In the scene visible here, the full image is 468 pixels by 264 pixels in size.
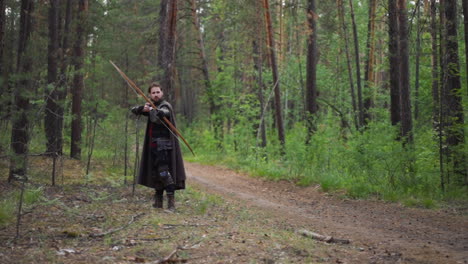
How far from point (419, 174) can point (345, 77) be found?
17794 millimetres

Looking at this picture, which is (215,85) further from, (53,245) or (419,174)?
(53,245)

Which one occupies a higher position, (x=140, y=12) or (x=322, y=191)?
(x=140, y=12)

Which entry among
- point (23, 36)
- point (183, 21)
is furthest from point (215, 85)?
point (23, 36)

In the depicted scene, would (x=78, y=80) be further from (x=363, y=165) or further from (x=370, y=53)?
(x=370, y=53)

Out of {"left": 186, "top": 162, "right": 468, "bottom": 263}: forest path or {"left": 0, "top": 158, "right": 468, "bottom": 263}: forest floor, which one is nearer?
{"left": 0, "top": 158, "right": 468, "bottom": 263}: forest floor

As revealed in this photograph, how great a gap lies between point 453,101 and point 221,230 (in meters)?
7.38

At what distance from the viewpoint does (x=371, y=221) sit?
799cm

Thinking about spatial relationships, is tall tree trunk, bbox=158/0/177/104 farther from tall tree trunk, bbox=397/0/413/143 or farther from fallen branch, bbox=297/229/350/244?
tall tree trunk, bbox=397/0/413/143

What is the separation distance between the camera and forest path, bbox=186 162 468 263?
562 centimetres

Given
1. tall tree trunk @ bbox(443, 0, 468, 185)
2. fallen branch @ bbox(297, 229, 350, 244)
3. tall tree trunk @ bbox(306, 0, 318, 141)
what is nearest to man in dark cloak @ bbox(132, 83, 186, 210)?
fallen branch @ bbox(297, 229, 350, 244)

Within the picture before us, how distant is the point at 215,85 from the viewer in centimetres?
2519

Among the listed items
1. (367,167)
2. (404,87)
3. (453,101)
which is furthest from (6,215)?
(404,87)

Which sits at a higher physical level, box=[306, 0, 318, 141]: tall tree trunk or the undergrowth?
box=[306, 0, 318, 141]: tall tree trunk

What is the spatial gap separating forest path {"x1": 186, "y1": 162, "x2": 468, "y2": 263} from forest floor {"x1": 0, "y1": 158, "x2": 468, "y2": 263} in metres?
0.02
